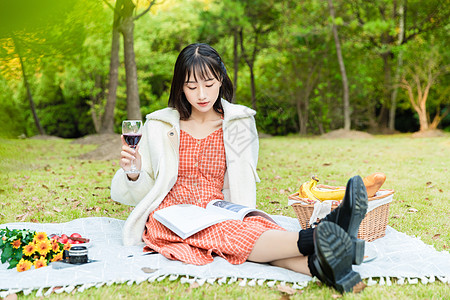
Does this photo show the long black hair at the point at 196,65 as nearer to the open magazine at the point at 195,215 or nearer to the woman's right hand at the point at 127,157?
the woman's right hand at the point at 127,157

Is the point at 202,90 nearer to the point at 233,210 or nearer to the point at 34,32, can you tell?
the point at 233,210

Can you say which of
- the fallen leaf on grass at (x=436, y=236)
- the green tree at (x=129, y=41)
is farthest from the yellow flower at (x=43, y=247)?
the green tree at (x=129, y=41)

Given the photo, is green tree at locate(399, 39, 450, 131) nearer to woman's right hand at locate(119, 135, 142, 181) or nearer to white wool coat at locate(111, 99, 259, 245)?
white wool coat at locate(111, 99, 259, 245)

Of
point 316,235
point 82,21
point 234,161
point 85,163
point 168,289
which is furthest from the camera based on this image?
point 85,163

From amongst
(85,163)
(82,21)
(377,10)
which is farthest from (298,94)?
(82,21)

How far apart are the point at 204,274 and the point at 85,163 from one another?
21.1 ft

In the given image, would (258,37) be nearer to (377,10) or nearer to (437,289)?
(377,10)

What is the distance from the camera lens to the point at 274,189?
553cm

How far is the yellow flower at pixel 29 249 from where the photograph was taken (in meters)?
2.51

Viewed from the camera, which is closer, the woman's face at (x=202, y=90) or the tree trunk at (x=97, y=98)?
the woman's face at (x=202, y=90)

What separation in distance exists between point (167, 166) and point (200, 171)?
254 millimetres

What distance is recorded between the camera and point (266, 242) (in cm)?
243

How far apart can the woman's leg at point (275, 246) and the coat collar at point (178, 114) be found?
3.20 feet

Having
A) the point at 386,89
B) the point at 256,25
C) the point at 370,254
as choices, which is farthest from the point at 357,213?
the point at 386,89
